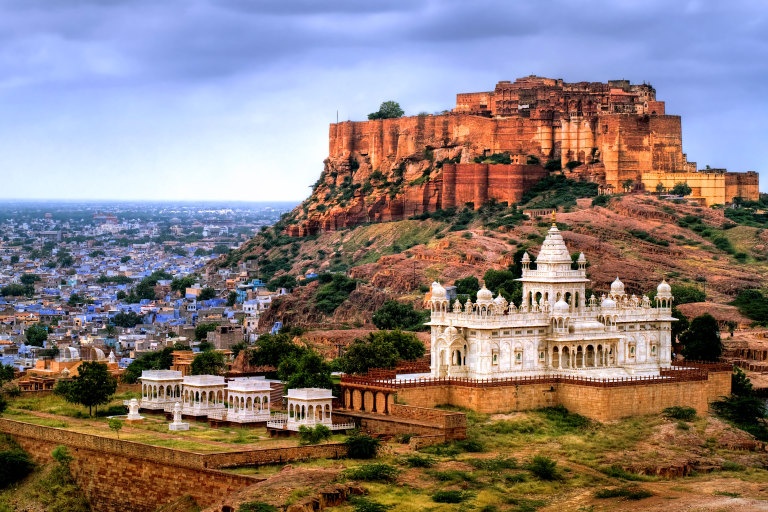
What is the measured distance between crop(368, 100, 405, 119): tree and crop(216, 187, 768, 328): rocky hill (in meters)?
19.4

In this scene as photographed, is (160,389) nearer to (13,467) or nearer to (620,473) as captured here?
(13,467)

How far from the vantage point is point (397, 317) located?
81.2 m

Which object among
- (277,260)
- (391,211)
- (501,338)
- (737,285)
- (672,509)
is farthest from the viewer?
(277,260)

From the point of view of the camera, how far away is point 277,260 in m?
118

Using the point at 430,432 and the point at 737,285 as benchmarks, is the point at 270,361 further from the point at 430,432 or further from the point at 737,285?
the point at 737,285

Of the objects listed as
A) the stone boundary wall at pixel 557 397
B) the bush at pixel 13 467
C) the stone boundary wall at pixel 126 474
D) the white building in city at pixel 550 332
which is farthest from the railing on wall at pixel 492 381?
the bush at pixel 13 467

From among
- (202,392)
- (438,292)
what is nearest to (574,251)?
(438,292)

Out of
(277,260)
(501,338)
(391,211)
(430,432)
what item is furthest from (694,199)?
(430,432)

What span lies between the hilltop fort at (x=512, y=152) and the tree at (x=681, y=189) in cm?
58

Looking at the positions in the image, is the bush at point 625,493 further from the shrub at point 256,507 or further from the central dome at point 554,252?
the central dome at point 554,252

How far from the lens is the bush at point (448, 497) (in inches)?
1750

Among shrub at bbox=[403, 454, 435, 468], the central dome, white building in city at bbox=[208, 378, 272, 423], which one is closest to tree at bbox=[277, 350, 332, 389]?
white building in city at bbox=[208, 378, 272, 423]

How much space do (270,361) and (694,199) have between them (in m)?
39.5

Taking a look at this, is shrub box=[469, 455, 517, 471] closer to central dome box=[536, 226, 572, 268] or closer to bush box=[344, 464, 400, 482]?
bush box=[344, 464, 400, 482]
